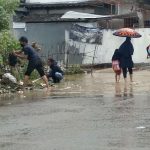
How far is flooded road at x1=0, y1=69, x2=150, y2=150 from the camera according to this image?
8.63 m

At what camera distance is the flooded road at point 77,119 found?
8.63m

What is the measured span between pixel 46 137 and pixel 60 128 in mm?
853

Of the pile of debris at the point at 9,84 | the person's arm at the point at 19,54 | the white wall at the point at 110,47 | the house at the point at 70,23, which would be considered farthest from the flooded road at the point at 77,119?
the white wall at the point at 110,47

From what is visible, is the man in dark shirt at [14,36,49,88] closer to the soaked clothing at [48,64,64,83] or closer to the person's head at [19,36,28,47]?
the person's head at [19,36,28,47]

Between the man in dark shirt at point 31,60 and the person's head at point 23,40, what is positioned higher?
the person's head at point 23,40

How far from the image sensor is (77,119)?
10.9 m

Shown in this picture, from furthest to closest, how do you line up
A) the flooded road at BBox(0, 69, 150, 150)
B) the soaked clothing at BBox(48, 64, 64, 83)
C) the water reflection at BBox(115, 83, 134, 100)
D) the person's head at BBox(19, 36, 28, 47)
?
the soaked clothing at BBox(48, 64, 64, 83) → the person's head at BBox(19, 36, 28, 47) → the water reflection at BBox(115, 83, 134, 100) → the flooded road at BBox(0, 69, 150, 150)

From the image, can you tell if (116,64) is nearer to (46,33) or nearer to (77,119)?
(77,119)

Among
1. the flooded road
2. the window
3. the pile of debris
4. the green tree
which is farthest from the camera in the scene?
the window

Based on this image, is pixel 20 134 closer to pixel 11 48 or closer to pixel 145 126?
pixel 145 126

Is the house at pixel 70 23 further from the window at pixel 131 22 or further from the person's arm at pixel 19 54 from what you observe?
the person's arm at pixel 19 54

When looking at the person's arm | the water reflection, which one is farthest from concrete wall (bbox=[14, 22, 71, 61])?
the water reflection

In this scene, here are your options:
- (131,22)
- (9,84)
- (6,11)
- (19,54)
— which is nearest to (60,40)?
(131,22)

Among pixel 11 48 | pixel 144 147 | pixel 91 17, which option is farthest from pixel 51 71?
pixel 144 147
